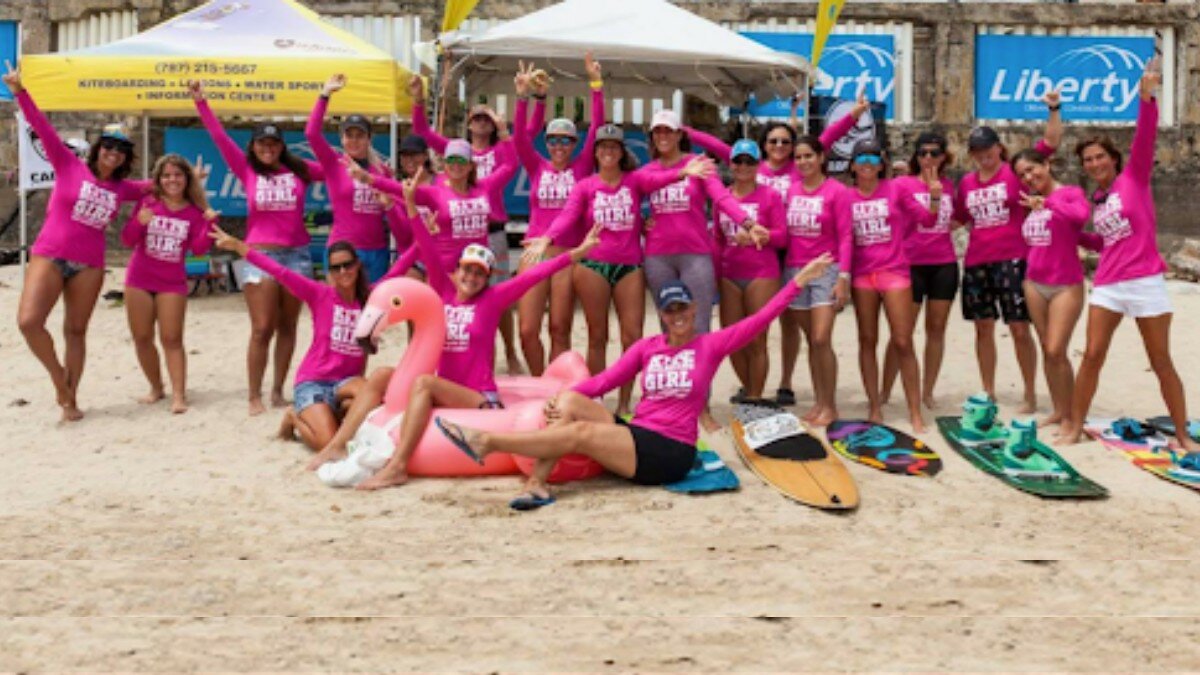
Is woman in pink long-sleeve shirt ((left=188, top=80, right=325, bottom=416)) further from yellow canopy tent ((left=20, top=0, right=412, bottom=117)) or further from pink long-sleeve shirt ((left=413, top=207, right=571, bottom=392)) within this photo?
yellow canopy tent ((left=20, top=0, right=412, bottom=117))

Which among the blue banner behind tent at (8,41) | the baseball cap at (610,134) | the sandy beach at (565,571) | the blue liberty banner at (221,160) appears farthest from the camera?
the blue banner behind tent at (8,41)

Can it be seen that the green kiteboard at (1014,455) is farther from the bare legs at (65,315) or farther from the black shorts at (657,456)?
the bare legs at (65,315)

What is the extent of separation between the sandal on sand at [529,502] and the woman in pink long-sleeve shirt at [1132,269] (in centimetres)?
331

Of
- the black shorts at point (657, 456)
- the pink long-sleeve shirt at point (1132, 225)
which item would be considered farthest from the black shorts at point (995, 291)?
the black shorts at point (657, 456)

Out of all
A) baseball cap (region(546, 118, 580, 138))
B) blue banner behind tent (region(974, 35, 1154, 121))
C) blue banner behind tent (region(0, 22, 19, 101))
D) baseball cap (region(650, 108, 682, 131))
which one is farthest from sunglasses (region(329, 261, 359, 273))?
blue banner behind tent (region(0, 22, 19, 101))

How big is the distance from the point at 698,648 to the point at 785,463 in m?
2.45

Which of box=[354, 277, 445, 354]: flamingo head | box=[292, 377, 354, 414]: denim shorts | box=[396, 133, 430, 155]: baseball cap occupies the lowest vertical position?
box=[292, 377, 354, 414]: denim shorts

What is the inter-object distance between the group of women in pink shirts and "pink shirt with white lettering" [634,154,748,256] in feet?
0.04

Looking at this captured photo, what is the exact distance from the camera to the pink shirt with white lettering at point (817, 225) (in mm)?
6992

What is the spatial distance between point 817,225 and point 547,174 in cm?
181

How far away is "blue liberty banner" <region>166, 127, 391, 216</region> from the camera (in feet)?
41.2

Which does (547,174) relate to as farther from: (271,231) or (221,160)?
(221,160)

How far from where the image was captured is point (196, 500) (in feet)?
18.5

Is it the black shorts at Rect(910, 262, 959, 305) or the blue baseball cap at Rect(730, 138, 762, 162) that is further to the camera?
the black shorts at Rect(910, 262, 959, 305)
